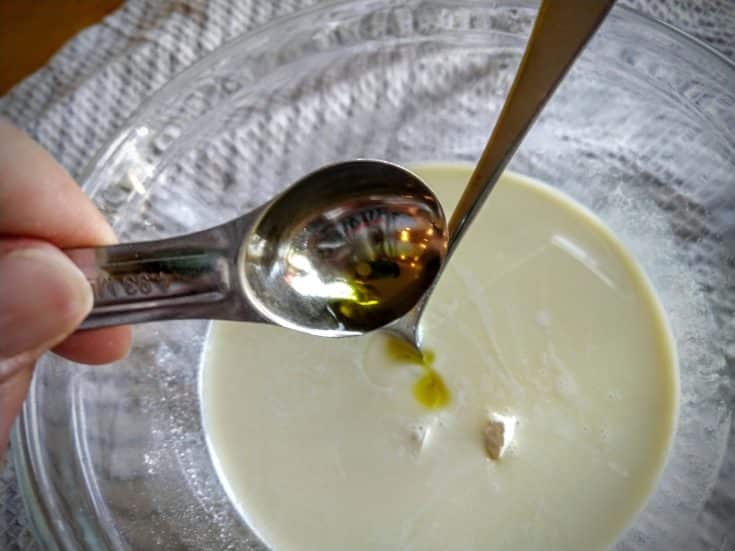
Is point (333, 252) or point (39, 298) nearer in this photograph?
point (39, 298)

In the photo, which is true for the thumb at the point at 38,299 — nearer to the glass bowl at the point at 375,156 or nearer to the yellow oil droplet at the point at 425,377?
the glass bowl at the point at 375,156

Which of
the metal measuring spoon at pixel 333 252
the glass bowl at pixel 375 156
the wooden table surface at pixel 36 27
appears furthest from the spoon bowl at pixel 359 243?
the wooden table surface at pixel 36 27

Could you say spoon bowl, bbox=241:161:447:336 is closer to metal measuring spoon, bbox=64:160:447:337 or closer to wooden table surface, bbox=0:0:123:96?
metal measuring spoon, bbox=64:160:447:337

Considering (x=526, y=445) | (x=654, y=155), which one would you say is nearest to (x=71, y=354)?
(x=526, y=445)

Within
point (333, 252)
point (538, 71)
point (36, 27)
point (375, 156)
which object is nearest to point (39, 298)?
point (333, 252)

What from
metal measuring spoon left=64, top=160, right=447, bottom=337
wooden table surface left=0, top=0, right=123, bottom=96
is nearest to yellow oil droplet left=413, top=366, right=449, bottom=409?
metal measuring spoon left=64, top=160, right=447, bottom=337

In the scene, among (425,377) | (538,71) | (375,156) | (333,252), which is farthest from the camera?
(375,156)

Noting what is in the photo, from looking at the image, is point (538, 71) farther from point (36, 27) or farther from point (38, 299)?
point (36, 27)
